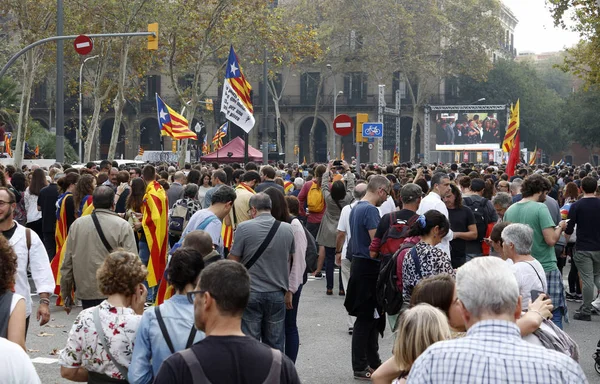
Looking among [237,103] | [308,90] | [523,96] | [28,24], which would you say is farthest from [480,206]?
[523,96]

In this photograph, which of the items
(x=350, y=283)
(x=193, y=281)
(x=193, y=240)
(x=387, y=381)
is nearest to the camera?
(x=387, y=381)

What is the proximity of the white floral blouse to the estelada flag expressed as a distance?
578 cm

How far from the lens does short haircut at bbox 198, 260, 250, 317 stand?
342 centimetres

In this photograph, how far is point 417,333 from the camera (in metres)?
3.77

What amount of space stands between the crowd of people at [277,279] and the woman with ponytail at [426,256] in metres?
0.01

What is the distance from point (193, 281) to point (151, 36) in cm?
2037

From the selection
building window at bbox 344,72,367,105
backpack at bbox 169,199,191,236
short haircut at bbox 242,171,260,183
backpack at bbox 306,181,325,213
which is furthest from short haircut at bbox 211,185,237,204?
building window at bbox 344,72,367,105

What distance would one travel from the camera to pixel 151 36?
79.3 ft

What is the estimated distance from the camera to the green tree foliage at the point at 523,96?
69.1 meters

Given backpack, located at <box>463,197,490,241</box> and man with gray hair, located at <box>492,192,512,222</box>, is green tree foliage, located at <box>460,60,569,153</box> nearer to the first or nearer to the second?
man with gray hair, located at <box>492,192,512,222</box>

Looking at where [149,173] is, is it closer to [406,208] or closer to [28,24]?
[406,208]

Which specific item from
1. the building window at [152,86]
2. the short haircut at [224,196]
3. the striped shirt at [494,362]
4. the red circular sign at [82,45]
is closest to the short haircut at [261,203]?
the short haircut at [224,196]

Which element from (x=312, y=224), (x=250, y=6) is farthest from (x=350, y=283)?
(x=250, y=6)

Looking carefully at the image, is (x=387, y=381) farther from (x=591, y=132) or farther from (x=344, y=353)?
(x=591, y=132)
